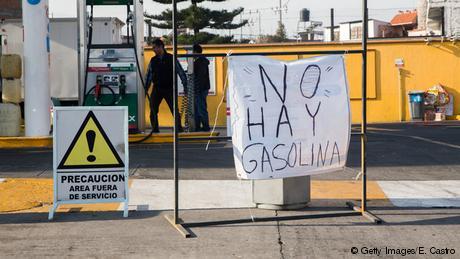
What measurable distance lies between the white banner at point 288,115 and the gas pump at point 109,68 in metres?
7.44

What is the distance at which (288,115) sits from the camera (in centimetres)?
815

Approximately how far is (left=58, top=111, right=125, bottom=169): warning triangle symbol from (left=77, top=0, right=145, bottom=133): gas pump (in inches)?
263

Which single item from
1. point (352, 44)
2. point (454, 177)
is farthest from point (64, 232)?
point (352, 44)

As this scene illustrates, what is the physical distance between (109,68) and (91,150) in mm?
7017

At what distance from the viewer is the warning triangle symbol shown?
849 centimetres

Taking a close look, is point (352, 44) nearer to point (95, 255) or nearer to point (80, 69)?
point (80, 69)

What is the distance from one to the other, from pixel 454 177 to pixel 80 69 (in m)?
8.18

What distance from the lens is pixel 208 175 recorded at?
37.4 feet

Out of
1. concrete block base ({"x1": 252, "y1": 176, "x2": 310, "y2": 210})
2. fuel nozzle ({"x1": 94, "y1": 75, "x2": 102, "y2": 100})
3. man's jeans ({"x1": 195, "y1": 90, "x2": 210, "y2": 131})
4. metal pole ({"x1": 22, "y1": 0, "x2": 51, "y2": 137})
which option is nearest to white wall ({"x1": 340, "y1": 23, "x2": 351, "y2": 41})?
man's jeans ({"x1": 195, "y1": 90, "x2": 210, "y2": 131})

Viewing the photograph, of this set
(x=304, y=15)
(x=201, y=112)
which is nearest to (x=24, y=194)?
(x=201, y=112)

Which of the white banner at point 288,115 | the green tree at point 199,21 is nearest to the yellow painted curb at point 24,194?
the white banner at point 288,115

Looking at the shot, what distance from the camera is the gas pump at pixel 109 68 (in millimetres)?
15273

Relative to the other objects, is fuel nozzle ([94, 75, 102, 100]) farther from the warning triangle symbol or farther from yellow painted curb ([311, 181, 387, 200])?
the warning triangle symbol

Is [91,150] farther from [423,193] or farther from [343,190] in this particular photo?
[423,193]
